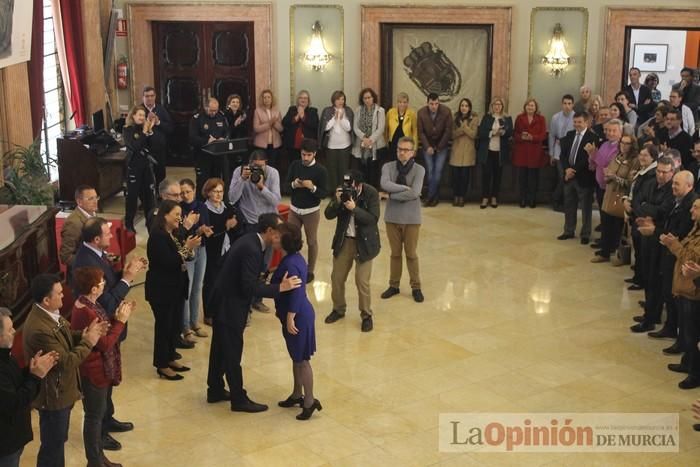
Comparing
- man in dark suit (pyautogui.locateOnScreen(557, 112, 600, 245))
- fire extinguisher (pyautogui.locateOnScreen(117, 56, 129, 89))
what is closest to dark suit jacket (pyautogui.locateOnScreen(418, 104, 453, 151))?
man in dark suit (pyautogui.locateOnScreen(557, 112, 600, 245))

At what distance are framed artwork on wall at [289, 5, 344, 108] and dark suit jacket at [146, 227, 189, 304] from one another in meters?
7.69

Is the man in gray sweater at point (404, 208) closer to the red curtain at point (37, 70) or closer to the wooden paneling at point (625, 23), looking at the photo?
the red curtain at point (37, 70)

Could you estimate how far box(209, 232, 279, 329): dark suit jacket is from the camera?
7.55 metres

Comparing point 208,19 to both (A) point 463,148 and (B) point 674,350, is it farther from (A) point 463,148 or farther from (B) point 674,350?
(B) point 674,350

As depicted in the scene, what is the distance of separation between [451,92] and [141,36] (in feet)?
15.9

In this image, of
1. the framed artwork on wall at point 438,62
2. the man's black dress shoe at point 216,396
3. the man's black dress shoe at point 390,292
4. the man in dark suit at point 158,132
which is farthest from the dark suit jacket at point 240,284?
the framed artwork on wall at point 438,62

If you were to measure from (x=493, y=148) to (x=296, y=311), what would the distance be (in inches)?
303

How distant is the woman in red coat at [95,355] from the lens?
6.54 meters

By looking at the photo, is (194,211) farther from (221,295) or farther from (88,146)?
(88,146)

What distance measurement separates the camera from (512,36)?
15242 millimetres

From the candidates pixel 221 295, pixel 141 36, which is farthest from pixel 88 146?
pixel 221 295

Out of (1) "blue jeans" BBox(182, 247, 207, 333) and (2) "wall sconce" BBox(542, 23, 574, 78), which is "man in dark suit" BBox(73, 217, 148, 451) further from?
(2) "wall sconce" BBox(542, 23, 574, 78)

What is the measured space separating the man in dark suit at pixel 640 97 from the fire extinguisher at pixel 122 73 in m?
7.48

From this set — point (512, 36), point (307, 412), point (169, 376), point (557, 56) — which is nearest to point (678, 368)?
point (307, 412)
